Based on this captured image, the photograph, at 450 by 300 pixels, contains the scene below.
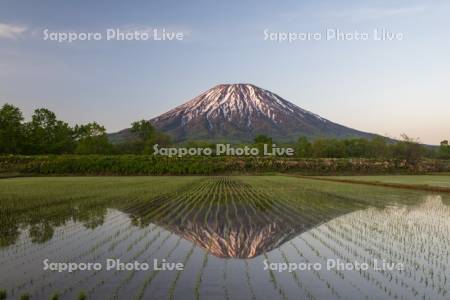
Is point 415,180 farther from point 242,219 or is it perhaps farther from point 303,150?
point 303,150

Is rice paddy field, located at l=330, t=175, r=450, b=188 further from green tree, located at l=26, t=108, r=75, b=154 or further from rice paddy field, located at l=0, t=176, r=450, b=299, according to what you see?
green tree, located at l=26, t=108, r=75, b=154

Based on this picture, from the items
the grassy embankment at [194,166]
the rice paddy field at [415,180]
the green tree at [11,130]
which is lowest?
the rice paddy field at [415,180]

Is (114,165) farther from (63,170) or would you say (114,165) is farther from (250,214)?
(250,214)

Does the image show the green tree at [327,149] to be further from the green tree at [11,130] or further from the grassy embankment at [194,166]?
the green tree at [11,130]

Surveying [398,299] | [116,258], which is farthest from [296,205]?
[398,299]

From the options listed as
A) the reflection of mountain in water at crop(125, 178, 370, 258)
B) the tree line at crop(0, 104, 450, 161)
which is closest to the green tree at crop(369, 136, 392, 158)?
the tree line at crop(0, 104, 450, 161)

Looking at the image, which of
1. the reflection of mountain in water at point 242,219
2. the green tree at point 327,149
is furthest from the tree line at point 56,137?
the reflection of mountain in water at point 242,219

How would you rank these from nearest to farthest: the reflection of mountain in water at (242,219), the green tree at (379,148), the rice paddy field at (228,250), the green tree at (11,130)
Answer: the rice paddy field at (228,250)
the reflection of mountain in water at (242,219)
the green tree at (11,130)
the green tree at (379,148)
